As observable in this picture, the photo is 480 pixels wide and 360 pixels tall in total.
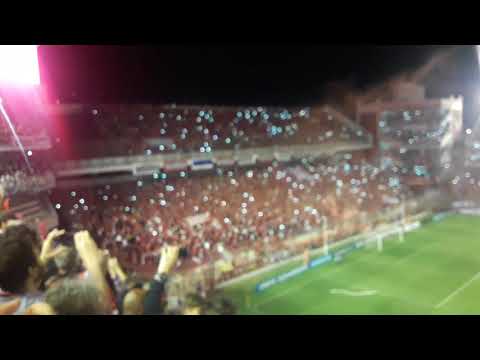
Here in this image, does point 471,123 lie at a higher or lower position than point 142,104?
lower

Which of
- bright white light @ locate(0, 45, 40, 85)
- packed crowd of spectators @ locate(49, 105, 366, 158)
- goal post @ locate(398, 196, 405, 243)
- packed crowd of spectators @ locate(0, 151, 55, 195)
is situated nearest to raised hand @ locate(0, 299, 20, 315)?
packed crowd of spectators @ locate(0, 151, 55, 195)

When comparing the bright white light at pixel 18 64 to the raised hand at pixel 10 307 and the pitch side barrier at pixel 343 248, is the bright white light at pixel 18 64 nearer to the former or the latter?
the raised hand at pixel 10 307

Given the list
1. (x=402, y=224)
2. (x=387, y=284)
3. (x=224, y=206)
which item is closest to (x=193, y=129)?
(x=224, y=206)

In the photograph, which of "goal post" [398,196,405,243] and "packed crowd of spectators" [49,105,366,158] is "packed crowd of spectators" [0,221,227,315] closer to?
"packed crowd of spectators" [49,105,366,158]

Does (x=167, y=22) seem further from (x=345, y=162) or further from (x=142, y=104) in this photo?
(x=345, y=162)

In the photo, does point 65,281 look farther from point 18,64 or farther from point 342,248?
point 342,248

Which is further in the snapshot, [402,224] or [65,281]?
[402,224]
